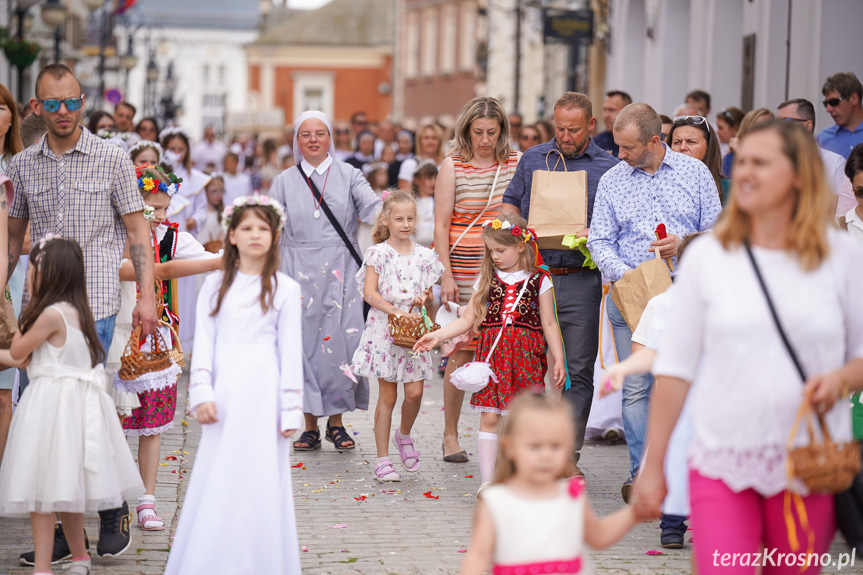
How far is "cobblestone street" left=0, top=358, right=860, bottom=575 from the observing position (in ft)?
18.7

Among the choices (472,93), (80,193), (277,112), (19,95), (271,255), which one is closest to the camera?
(271,255)

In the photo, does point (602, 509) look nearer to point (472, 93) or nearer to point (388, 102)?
point (472, 93)

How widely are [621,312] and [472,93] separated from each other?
4745 cm

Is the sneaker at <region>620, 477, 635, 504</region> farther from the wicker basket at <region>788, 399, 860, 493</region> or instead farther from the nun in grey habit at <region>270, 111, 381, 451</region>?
the wicker basket at <region>788, 399, 860, 493</region>

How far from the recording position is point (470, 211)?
7977mm

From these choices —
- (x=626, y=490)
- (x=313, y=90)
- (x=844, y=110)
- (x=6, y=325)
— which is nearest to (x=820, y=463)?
(x=626, y=490)

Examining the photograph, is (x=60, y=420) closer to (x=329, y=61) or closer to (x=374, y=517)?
(x=374, y=517)

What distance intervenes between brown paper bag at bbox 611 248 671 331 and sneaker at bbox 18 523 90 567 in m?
2.91

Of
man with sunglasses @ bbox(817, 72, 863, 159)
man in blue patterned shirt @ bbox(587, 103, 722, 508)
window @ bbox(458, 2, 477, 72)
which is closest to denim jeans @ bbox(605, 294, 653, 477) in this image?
man in blue patterned shirt @ bbox(587, 103, 722, 508)

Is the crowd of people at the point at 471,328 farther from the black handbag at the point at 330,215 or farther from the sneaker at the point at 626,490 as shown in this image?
the sneaker at the point at 626,490

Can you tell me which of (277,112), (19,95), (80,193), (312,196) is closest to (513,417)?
(80,193)

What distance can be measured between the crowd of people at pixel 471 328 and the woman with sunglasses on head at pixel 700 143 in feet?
0.07

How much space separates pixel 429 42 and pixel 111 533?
184ft

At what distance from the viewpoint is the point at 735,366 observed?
365cm
